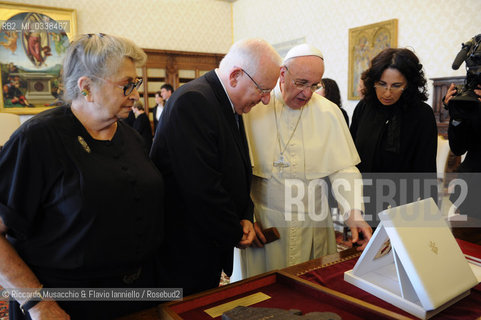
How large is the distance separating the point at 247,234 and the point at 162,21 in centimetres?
882

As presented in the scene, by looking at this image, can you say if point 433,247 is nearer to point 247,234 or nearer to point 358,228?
point 358,228

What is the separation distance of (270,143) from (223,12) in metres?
9.16

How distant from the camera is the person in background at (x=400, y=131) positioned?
241 cm

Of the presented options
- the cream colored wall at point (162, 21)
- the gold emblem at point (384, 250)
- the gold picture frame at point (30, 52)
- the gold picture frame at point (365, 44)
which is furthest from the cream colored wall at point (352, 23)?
the gold emblem at point (384, 250)

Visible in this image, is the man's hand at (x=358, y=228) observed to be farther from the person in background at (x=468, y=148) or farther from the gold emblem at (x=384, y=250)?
the person in background at (x=468, y=148)

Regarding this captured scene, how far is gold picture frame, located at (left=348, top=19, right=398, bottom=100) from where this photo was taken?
21.0ft

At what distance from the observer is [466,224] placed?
216 cm

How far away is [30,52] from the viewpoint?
7.98 m

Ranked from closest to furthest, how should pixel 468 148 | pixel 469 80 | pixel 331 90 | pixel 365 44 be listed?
pixel 469 80 → pixel 468 148 → pixel 331 90 → pixel 365 44

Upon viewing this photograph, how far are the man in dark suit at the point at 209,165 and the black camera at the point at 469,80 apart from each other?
115 cm

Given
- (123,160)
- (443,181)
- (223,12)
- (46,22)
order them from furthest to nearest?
(223,12)
(46,22)
(443,181)
(123,160)

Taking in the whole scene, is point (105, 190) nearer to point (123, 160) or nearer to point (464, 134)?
point (123, 160)

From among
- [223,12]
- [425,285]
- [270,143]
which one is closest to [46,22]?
[223,12]

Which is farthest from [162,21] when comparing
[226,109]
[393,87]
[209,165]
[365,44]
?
[209,165]
